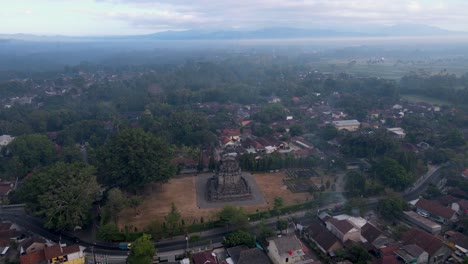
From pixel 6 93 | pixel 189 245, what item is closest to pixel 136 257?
pixel 189 245

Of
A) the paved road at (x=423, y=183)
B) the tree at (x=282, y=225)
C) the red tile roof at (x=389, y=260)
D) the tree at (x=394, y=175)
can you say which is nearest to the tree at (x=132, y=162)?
the tree at (x=282, y=225)

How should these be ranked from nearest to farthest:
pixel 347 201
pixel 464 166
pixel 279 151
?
1. pixel 347 201
2. pixel 464 166
3. pixel 279 151

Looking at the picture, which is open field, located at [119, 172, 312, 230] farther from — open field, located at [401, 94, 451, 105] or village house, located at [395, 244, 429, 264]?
open field, located at [401, 94, 451, 105]

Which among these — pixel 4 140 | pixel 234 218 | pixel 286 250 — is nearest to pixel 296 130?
pixel 234 218

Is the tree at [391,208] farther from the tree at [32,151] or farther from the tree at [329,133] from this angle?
the tree at [32,151]

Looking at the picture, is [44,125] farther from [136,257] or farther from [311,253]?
[311,253]

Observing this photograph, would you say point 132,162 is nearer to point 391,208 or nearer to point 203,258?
point 203,258

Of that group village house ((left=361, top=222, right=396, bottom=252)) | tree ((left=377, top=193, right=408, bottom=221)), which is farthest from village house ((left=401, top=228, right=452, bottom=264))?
tree ((left=377, top=193, right=408, bottom=221))
